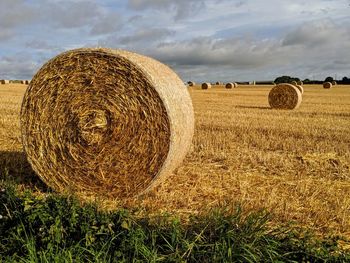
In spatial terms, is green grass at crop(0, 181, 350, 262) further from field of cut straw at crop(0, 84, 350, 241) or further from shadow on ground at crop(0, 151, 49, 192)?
shadow on ground at crop(0, 151, 49, 192)

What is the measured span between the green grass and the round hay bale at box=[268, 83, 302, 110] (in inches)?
663

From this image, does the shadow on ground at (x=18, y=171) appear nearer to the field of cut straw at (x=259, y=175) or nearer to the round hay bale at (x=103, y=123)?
the field of cut straw at (x=259, y=175)

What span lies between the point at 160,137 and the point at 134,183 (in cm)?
72

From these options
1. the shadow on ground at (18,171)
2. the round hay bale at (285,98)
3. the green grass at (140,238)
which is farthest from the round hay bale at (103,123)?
the round hay bale at (285,98)

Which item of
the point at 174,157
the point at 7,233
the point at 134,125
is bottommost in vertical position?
the point at 7,233

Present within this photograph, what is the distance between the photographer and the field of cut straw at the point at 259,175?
544 centimetres

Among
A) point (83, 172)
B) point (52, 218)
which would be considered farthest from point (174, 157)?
point (52, 218)

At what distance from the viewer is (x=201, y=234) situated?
13.9ft

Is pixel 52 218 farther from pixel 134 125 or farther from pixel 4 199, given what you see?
pixel 134 125

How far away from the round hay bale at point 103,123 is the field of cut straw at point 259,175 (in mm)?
384

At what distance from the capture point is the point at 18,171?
7.17 meters

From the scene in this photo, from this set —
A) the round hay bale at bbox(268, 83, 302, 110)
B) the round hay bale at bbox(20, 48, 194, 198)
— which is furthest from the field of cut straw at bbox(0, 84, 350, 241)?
the round hay bale at bbox(268, 83, 302, 110)

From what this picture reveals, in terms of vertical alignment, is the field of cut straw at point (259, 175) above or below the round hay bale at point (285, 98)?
below

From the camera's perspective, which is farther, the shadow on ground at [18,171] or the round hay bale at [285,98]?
the round hay bale at [285,98]
